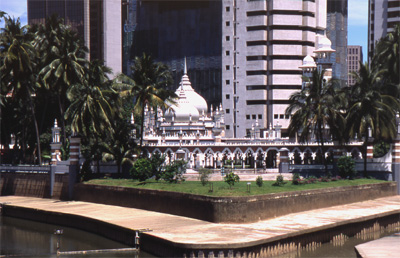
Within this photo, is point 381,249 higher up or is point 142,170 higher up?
point 142,170

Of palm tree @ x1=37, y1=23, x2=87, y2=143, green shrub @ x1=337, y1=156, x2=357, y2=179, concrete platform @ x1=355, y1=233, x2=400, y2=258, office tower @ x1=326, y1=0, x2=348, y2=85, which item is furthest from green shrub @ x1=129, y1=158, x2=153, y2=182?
office tower @ x1=326, y1=0, x2=348, y2=85

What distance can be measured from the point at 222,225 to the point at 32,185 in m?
32.7

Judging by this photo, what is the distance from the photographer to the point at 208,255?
35094mm

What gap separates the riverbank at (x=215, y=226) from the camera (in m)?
36.2

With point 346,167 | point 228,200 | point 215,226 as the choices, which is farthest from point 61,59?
point 215,226

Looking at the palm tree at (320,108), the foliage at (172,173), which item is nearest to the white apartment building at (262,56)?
the palm tree at (320,108)

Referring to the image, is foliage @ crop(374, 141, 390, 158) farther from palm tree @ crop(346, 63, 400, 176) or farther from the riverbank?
the riverbank

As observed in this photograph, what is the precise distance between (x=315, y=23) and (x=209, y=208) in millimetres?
88057

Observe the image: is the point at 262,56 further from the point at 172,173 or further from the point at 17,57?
the point at 172,173

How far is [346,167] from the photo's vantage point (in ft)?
200

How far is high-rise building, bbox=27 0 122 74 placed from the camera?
166 m

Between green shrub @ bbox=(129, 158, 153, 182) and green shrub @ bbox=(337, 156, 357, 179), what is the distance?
1804 cm

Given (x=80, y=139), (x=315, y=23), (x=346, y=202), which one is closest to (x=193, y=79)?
(x=315, y=23)

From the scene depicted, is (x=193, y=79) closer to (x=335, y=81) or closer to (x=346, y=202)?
(x=335, y=81)
